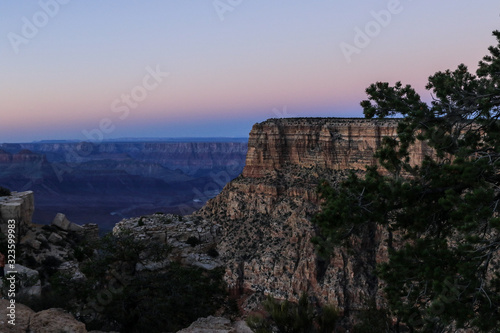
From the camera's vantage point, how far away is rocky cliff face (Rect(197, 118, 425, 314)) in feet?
130

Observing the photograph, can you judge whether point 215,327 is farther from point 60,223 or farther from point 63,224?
point 63,224

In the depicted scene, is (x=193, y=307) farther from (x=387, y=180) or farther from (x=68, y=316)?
(x=387, y=180)

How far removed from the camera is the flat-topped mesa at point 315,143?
1858 inches

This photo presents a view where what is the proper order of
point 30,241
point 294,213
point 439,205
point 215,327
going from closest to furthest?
1. point 439,205
2. point 215,327
3. point 30,241
4. point 294,213

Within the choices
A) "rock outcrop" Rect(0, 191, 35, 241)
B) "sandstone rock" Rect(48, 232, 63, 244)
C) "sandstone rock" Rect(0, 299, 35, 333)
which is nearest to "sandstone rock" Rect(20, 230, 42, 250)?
"rock outcrop" Rect(0, 191, 35, 241)

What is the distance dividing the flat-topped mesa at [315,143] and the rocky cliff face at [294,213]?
13cm

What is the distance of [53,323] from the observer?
1158 cm

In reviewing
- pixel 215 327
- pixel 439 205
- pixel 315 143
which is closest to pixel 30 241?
pixel 215 327

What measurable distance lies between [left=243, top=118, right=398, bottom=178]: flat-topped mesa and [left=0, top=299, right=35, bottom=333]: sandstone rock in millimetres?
40138

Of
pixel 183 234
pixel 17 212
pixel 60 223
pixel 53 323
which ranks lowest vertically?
pixel 183 234

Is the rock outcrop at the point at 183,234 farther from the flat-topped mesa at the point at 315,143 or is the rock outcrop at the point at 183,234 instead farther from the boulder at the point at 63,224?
the flat-topped mesa at the point at 315,143

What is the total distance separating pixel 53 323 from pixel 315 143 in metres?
43.4

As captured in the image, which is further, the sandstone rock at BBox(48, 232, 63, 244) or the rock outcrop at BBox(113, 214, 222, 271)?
the rock outcrop at BBox(113, 214, 222, 271)

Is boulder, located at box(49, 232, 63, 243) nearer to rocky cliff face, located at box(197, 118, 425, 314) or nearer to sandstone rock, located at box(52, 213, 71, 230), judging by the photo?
sandstone rock, located at box(52, 213, 71, 230)
